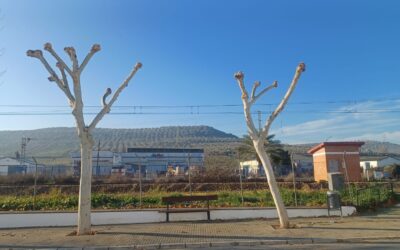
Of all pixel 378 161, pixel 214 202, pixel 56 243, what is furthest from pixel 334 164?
pixel 378 161

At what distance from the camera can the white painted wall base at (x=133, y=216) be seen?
16562mm

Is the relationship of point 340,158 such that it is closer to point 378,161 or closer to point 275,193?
point 275,193

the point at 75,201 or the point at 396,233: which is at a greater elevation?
the point at 75,201

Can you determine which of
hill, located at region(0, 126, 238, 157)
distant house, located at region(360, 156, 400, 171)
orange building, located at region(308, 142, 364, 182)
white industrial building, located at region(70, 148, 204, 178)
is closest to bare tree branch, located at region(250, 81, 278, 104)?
orange building, located at region(308, 142, 364, 182)

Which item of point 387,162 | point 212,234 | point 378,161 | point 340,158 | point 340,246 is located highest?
point 378,161

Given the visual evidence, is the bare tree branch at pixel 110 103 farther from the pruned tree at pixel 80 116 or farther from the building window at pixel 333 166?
the building window at pixel 333 166

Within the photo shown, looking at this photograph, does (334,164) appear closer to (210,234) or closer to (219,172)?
(219,172)

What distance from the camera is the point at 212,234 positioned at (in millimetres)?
13492

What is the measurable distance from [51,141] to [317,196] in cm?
13585

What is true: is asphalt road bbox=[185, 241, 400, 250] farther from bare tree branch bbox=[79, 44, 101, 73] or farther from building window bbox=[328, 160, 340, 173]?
building window bbox=[328, 160, 340, 173]

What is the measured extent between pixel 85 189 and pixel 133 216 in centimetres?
392

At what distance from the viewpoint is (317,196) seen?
21.0 m

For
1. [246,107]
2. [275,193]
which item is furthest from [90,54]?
[275,193]

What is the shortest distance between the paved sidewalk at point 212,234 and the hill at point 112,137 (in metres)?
114
